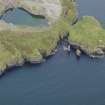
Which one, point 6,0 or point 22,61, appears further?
point 6,0

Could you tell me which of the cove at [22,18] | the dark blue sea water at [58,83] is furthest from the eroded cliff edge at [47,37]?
the dark blue sea water at [58,83]

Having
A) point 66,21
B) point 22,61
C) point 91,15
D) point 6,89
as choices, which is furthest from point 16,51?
Answer: point 91,15

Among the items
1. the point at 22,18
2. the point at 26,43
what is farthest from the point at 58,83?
the point at 22,18

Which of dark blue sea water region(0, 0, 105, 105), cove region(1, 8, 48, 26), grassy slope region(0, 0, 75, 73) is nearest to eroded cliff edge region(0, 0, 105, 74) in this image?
grassy slope region(0, 0, 75, 73)

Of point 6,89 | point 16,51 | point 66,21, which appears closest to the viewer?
point 6,89

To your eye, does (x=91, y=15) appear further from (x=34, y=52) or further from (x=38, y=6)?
(x=34, y=52)

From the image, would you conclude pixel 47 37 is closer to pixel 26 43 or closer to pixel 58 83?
pixel 26 43

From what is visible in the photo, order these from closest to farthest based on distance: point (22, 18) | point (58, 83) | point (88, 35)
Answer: point (58, 83) < point (88, 35) < point (22, 18)
